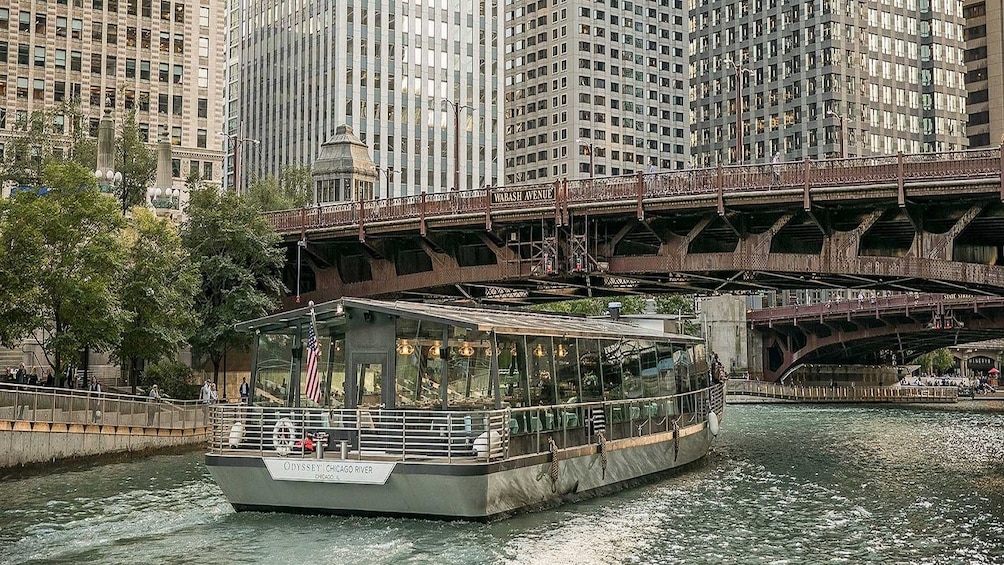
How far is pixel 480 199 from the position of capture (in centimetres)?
5634

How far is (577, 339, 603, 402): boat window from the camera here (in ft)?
116

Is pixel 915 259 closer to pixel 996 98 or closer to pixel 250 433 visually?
pixel 250 433

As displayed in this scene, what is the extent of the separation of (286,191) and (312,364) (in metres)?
84.3

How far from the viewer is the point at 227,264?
200ft

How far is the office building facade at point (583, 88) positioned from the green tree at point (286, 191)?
68.4 meters

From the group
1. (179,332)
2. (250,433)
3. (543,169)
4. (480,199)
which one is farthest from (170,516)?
(543,169)

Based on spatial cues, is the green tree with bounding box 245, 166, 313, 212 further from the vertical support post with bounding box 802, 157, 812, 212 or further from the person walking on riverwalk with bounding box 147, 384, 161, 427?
the vertical support post with bounding box 802, 157, 812, 212

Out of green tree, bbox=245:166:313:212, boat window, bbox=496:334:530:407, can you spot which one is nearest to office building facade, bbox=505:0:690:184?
green tree, bbox=245:166:313:212

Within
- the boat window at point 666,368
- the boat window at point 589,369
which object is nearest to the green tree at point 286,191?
the boat window at point 666,368

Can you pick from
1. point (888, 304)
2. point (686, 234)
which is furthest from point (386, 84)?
point (686, 234)

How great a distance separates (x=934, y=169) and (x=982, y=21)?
520 feet

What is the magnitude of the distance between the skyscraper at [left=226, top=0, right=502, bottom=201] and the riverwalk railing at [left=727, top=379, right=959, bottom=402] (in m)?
57.5

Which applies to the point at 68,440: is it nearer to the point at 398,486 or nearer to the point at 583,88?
the point at 398,486

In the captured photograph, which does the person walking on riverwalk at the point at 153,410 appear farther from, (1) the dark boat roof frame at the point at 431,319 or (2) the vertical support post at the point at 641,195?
(2) the vertical support post at the point at 641,195
